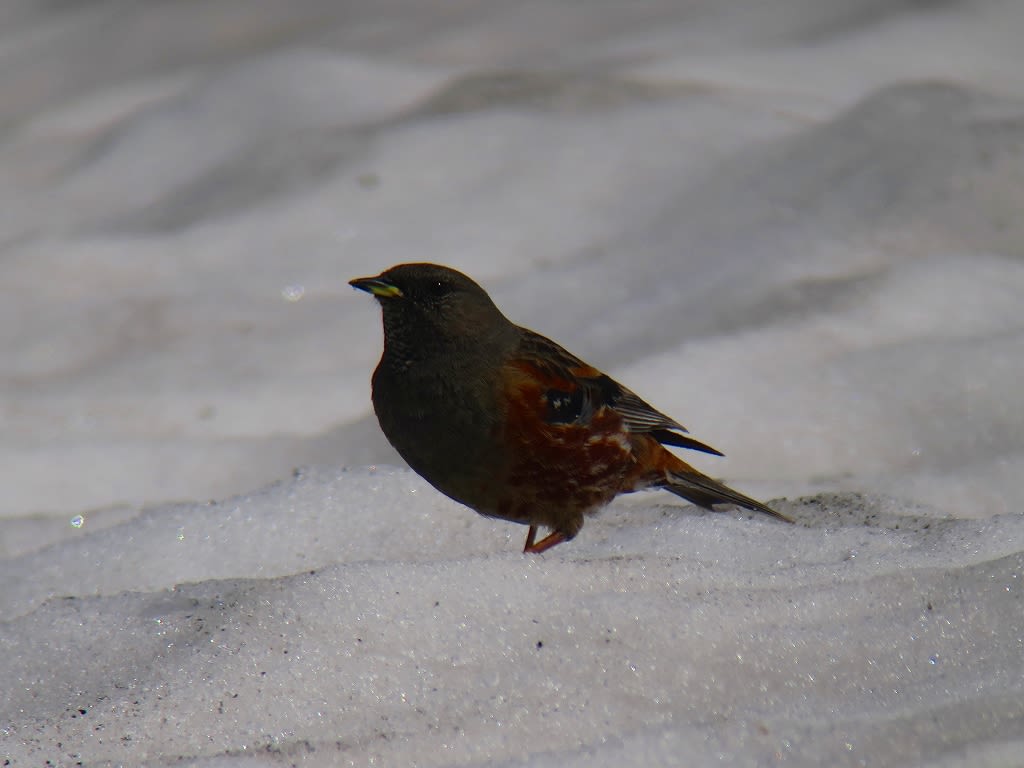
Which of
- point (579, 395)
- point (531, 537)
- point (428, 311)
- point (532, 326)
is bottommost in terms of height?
point (532, 326)

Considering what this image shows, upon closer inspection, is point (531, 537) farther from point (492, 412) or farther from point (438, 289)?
point (438, 289)

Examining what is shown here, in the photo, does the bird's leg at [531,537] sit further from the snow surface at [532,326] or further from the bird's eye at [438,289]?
the bird's eye at [438,289]

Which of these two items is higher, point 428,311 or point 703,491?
point 428,311

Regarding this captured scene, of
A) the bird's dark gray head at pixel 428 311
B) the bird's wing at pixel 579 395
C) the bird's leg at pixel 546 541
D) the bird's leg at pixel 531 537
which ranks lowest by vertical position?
the bird's leg at pixel 531 537

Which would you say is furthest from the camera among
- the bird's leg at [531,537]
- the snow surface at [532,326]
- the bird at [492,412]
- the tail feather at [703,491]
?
the tail feather at [703,491]

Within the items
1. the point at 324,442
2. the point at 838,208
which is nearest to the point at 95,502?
the point at 324,442

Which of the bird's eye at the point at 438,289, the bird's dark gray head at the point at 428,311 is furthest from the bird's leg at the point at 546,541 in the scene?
the bird's eye at the point at 438,289

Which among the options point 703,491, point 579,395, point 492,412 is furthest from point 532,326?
point 492,412

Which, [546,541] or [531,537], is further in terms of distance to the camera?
[531,537]
